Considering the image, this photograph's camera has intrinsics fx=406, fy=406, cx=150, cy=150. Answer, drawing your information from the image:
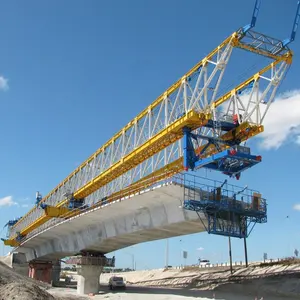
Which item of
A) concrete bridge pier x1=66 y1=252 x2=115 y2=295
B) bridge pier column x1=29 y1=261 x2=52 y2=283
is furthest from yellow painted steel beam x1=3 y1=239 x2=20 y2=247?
concrete bridge pier x1=66 y1=252 x2=115 y2=295

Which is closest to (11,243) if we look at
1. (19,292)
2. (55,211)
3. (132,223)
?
(55,211)

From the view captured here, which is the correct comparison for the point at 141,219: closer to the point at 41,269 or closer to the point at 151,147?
the point at 151,147

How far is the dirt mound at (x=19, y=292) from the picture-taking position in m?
16.9

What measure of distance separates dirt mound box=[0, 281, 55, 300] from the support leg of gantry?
21391mm

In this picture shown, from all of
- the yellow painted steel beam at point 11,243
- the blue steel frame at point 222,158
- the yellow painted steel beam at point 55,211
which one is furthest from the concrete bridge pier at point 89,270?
the yellow painted steel beam at point 11,243

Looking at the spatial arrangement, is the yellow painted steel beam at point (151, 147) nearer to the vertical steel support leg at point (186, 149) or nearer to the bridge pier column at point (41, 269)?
the vertical steel support leg at point (186, 149)

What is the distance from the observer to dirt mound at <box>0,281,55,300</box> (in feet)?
55.6

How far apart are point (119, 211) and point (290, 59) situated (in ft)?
61.1

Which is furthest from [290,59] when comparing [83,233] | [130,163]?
[83,233]

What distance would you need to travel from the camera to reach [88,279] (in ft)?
131

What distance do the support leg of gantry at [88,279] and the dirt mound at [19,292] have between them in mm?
21391

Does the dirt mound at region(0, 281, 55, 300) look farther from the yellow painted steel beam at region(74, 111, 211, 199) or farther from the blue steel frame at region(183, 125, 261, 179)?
the yellow painted steel beam at region(74, 111, 211, 199)

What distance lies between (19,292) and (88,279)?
23.6m

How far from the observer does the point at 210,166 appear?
29656 millimetres
